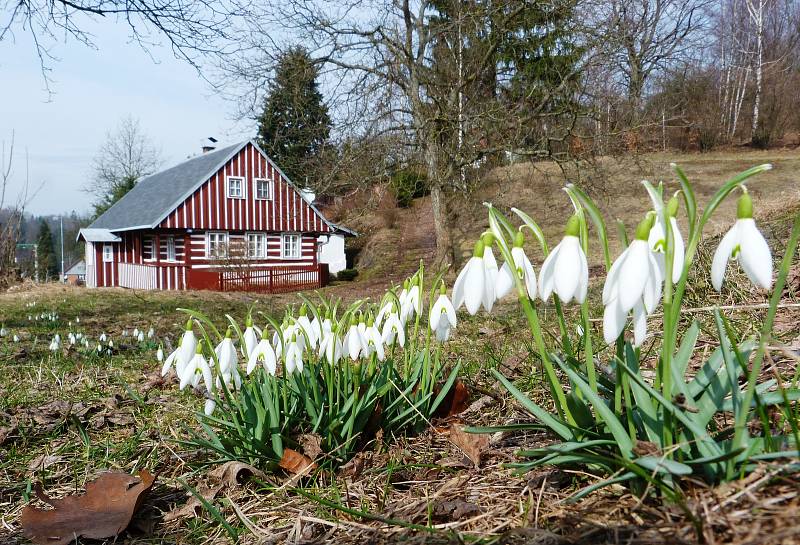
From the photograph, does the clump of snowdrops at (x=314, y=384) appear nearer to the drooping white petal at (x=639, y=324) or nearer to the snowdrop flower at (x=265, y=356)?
the snowdrop flower at (x=265, y=356)

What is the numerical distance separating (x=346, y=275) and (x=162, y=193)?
29.3 ft

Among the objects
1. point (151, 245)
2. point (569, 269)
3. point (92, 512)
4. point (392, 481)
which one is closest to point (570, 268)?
point (569, 269)

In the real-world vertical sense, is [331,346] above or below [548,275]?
below

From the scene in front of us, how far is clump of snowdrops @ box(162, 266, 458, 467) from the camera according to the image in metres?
1.79

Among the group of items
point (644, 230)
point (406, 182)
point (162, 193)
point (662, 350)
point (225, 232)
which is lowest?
point (662, 350)

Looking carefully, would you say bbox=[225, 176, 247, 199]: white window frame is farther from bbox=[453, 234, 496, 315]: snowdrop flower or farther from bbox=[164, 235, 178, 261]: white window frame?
bbox=[453, 234, 496, 315]: snowdrop flower

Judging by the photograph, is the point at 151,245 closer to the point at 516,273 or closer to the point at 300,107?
the point at 300,107

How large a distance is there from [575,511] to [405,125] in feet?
46.2

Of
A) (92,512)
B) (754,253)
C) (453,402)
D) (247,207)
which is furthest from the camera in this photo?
(247,207)

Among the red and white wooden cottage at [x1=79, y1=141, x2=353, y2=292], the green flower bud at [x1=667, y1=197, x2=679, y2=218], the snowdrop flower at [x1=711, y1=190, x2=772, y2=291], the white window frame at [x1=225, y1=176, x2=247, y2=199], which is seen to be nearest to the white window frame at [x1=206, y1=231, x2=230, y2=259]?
the red and white wooden cottage at [x1=79, y1=141, x2=353, y2=292]

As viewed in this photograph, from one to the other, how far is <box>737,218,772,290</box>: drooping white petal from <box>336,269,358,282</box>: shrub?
25.1 m

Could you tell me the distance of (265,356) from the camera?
6.04 feet

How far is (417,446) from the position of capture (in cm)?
198

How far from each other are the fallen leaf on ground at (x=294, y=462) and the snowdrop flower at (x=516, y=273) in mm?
922
